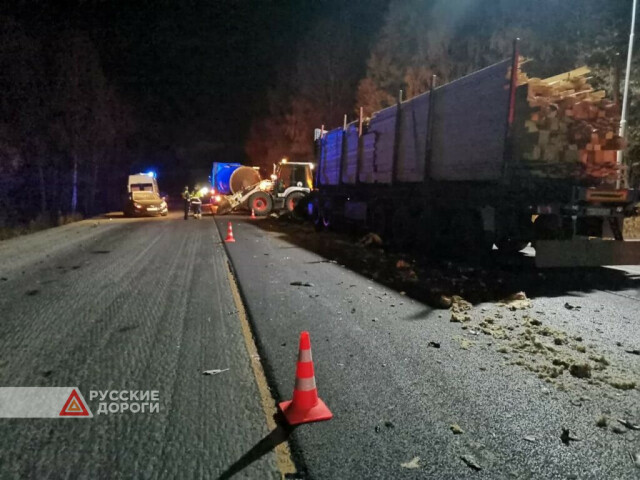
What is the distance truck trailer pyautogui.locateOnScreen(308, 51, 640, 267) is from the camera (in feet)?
26.1

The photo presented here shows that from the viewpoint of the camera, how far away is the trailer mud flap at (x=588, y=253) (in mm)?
7801

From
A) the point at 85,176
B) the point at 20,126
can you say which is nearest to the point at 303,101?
the point at 85,176

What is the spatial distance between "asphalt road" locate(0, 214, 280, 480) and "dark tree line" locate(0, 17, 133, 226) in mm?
17099

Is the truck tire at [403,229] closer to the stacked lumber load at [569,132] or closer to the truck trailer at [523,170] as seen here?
the truck trailer at [523,170]

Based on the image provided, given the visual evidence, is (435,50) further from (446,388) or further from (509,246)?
(446,388)

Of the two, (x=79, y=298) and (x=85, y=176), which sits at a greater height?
(x=85, y=176)

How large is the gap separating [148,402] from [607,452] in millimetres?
3066

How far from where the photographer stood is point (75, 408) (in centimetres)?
347

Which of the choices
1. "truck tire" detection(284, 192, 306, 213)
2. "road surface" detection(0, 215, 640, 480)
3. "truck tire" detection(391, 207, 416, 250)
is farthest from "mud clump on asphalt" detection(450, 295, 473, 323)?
"truck tire" detection(284, 192, 306, 213)

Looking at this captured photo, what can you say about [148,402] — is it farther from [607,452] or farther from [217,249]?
[217,249]

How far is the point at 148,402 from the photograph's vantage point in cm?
356

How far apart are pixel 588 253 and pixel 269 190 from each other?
19.6 metres

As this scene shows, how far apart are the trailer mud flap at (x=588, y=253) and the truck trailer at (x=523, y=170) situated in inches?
0.6

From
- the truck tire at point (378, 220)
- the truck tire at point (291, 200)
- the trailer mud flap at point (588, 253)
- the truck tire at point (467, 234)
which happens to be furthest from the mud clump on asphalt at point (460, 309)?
the truck tire at point (291, 200)
